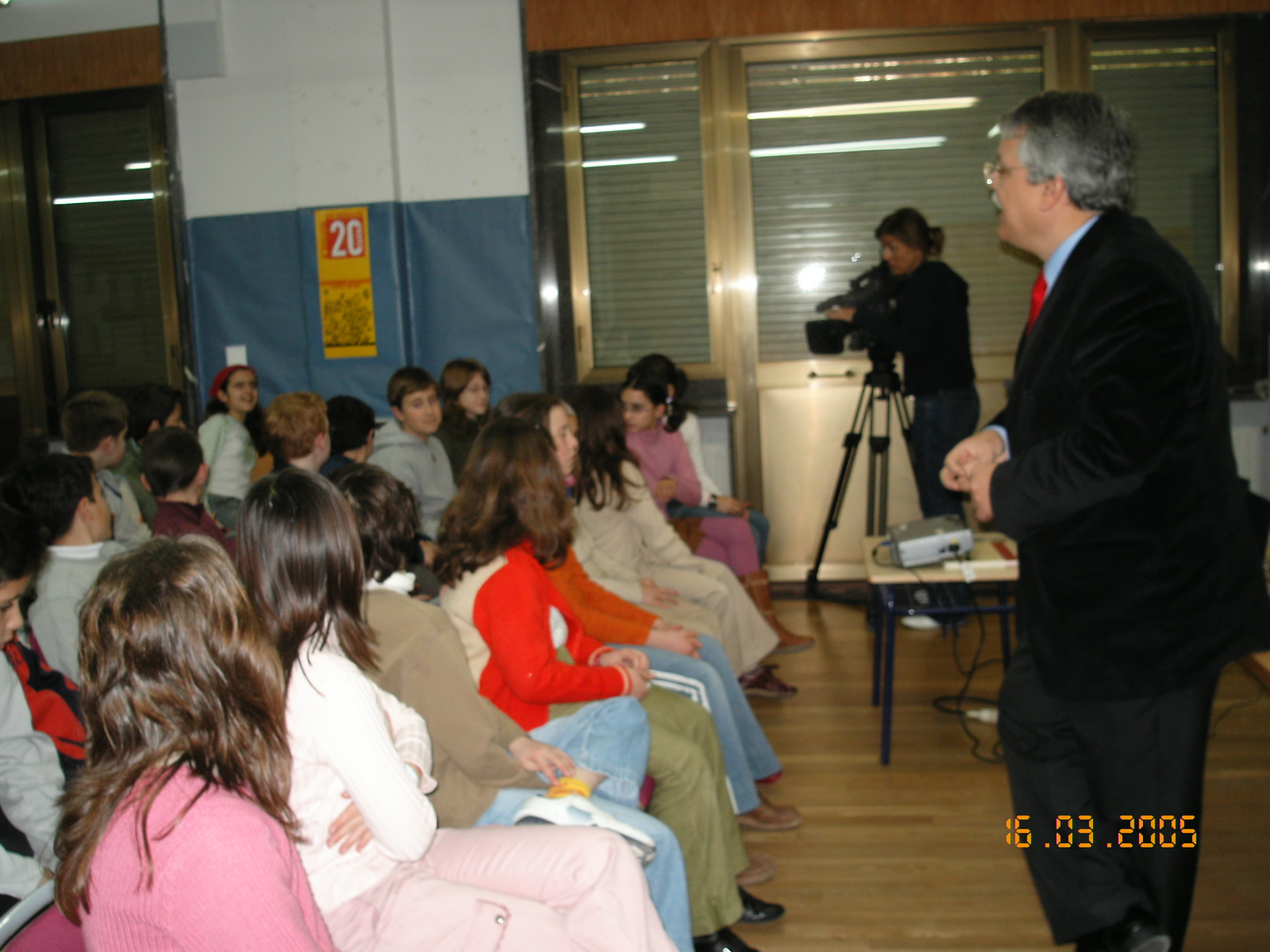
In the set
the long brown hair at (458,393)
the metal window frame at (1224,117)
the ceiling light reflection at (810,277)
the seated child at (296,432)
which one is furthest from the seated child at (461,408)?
the metal window frame at (1224,117)

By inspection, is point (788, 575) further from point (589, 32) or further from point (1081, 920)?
point (1081, 920)

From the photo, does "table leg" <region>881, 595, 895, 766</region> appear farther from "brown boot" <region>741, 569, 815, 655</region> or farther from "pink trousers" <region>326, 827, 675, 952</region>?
"pink trousers" <region>326, 827, 675, 952</region>

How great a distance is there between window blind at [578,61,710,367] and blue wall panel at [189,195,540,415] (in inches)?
22.8

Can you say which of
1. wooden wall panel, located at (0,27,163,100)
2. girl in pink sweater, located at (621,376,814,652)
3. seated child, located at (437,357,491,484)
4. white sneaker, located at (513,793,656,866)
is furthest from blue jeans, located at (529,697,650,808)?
wooden wall panel, located at (0,27,163,100)

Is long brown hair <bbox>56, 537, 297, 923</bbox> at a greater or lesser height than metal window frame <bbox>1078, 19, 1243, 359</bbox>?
lesser

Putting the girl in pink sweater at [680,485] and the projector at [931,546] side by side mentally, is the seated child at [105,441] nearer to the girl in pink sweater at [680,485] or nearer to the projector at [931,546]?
the girl in pink sweater at [680,485]

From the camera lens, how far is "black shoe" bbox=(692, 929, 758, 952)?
1.93 meters

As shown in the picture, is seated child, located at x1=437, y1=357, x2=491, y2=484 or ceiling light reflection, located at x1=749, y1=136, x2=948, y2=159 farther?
ceiling light reflection, located at x1=749, y1=136, x2=948, y2=159

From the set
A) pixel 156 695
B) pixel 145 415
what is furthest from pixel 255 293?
pixel 156 695

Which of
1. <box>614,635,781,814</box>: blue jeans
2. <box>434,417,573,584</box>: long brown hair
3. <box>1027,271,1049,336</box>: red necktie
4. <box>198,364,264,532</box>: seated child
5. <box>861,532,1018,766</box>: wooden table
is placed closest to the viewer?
<box>1027,271,1049,336</box>: red necktie

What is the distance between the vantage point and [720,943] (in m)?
1.94

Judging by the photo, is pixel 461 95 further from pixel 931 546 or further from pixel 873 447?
pixel 931 546

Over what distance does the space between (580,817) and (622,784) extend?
0.22m

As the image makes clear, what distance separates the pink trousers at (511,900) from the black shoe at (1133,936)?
0.72 meters
